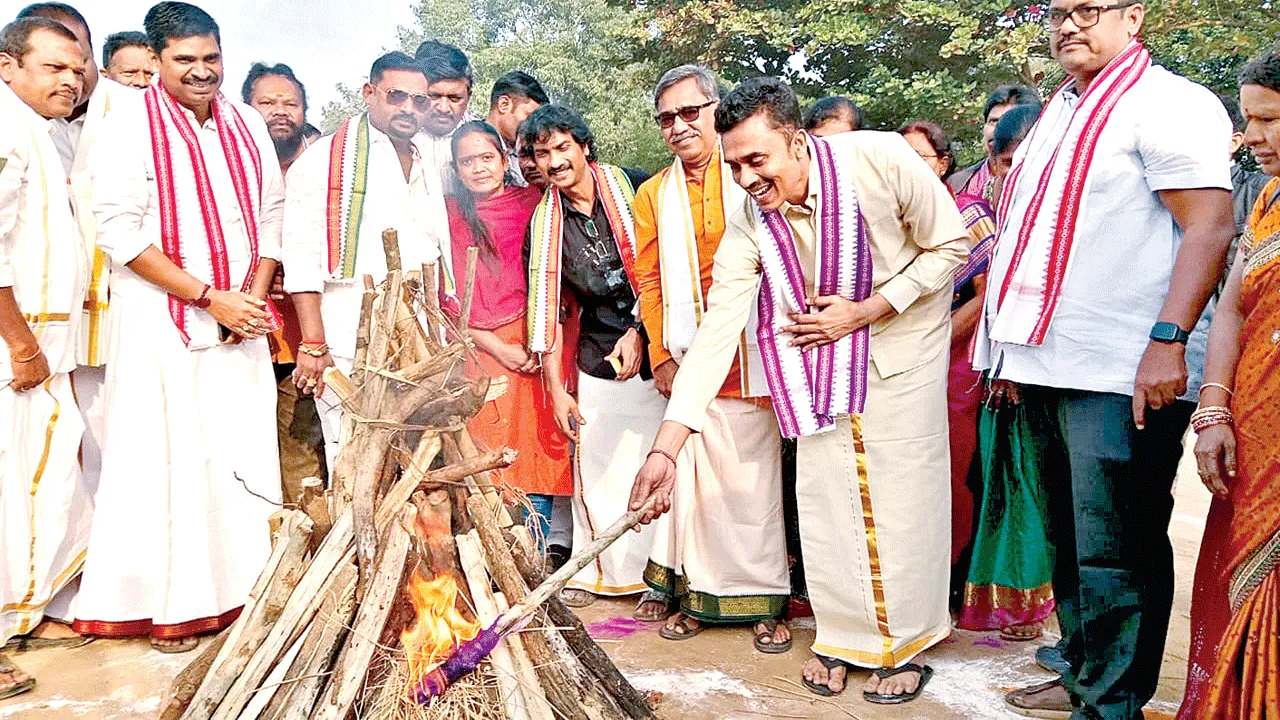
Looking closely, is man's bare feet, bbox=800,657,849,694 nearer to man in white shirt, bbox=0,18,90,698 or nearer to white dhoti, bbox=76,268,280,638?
white dhoti, bbox=76,268,280,638

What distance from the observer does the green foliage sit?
32.4 feet

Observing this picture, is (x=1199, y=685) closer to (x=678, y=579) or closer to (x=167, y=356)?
(x=678, y=579)

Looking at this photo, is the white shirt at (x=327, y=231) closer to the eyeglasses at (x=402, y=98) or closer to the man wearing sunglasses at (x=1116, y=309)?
the eyeglasses at (x=402, y=98)

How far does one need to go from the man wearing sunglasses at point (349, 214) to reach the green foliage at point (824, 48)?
4588mm

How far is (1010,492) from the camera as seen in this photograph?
3.84 metres

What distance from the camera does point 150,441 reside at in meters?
4.11

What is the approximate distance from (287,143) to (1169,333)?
4.66 metres

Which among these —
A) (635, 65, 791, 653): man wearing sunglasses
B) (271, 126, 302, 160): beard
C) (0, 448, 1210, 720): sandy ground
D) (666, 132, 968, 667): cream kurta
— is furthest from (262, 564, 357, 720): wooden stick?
Answer: (271, 126, 302, 160): beard

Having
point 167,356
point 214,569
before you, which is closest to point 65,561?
point 214,569

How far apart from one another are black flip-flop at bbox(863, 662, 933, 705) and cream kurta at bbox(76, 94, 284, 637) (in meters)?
2.48

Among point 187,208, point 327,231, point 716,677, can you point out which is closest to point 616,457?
point 716,677

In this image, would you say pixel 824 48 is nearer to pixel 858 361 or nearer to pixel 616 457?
pixel 616 457

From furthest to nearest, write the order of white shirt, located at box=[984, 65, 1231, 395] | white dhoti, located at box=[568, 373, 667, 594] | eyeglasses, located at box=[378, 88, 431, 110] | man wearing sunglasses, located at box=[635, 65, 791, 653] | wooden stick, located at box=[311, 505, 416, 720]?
white dhoti, located at box=[568, 373, 667, 594], eyeglasses, located at box=[378, 88, 431, 110], man wearing sunglasses, located at box=[635, 65, 791, 653], white shirt, located at box=[984, 65, 1231, 395], wooden stick, located at box=[311, 505, 416, 720]

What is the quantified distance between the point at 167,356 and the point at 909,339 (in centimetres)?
288
